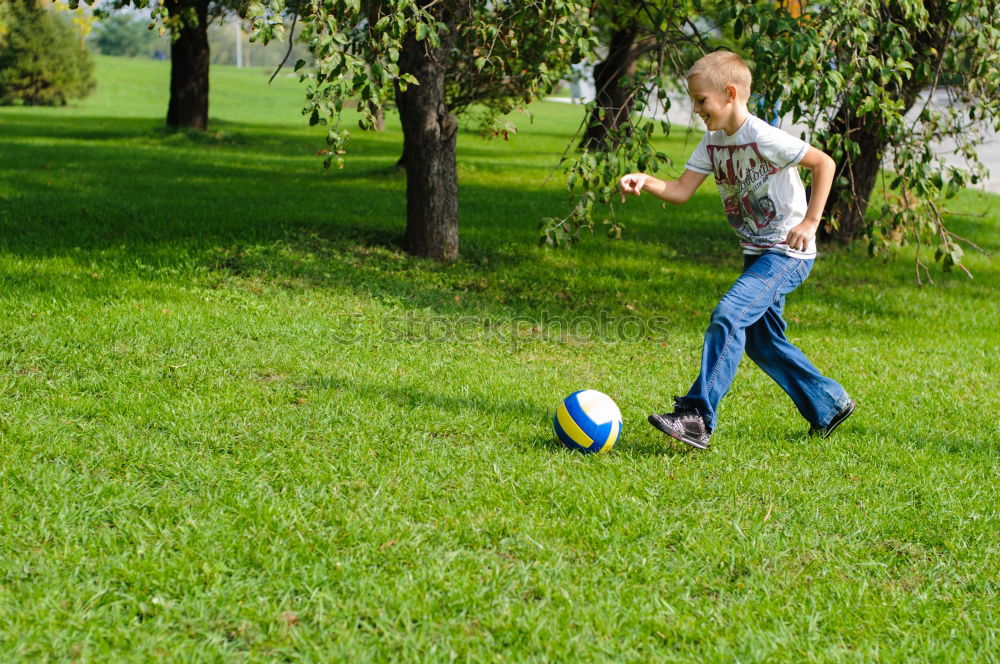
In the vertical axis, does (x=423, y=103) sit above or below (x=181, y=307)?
above

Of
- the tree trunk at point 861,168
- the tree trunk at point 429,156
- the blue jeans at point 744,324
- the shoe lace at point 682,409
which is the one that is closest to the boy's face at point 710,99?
the blue jeans at point 744,324

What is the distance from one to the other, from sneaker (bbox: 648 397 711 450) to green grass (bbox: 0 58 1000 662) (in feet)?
0.43

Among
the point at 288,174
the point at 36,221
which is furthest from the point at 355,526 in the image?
the point at 288,174

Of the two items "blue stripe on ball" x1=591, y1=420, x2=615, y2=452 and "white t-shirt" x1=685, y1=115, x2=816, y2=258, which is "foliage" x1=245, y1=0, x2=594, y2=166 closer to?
"white t-shirt" x1=685, y1=115, x2=816, y2=258

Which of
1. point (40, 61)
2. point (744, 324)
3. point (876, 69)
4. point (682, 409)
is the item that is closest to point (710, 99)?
→ point (744, 324)

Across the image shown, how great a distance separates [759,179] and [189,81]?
18832mm

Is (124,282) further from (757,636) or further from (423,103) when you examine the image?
(757,636)

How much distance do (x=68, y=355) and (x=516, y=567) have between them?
3.68 metres

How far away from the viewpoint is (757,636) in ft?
10.1

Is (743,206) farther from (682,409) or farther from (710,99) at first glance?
(682,409)

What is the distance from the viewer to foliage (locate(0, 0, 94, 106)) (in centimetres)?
3569

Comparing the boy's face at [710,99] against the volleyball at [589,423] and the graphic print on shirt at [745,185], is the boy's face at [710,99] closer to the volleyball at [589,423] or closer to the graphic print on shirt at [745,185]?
the graphic print on shirt at [745,185]

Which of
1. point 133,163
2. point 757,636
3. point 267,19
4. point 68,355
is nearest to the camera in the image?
point 757,636

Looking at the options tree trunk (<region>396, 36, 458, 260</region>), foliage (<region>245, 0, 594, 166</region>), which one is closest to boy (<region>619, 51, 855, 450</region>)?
foliage (<region>245, 0, 594, 166</region>)
